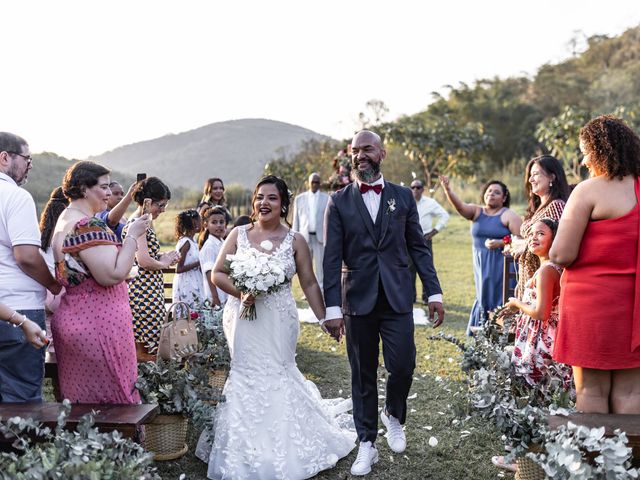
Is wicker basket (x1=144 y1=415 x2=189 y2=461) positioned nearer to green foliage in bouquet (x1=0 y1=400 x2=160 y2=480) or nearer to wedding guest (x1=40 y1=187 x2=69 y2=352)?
wedding guest (x1=40 y1=187 x2=69 y2=352)

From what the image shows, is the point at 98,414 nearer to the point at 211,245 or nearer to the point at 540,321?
the point at 540,321

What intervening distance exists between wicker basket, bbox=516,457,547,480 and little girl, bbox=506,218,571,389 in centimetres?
62

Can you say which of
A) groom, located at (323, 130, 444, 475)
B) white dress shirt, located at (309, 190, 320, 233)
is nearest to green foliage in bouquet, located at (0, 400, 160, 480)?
groom, located at (323, 130, 444, 475)

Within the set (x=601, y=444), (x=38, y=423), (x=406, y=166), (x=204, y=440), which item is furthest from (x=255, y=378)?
(x=406, y=166)

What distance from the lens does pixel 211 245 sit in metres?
7.18

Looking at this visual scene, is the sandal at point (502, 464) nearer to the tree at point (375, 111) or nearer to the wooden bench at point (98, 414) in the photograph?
the wooden bench at point (98, 414)

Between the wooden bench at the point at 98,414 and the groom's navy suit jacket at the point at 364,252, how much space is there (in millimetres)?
1542

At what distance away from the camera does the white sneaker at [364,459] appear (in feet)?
15.6

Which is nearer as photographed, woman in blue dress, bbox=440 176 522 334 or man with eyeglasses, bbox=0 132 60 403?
man with eyeglasses, bbox=0 132 60 403

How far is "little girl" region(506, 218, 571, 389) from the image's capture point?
177 inches

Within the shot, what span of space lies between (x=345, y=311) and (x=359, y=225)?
654 mm

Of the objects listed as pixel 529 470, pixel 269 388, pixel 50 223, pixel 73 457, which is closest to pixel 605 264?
pixel 529 470

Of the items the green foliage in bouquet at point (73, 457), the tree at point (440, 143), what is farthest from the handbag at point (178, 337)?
the tree at point (440, 143)

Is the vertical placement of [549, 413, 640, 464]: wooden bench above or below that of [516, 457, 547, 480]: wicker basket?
above
